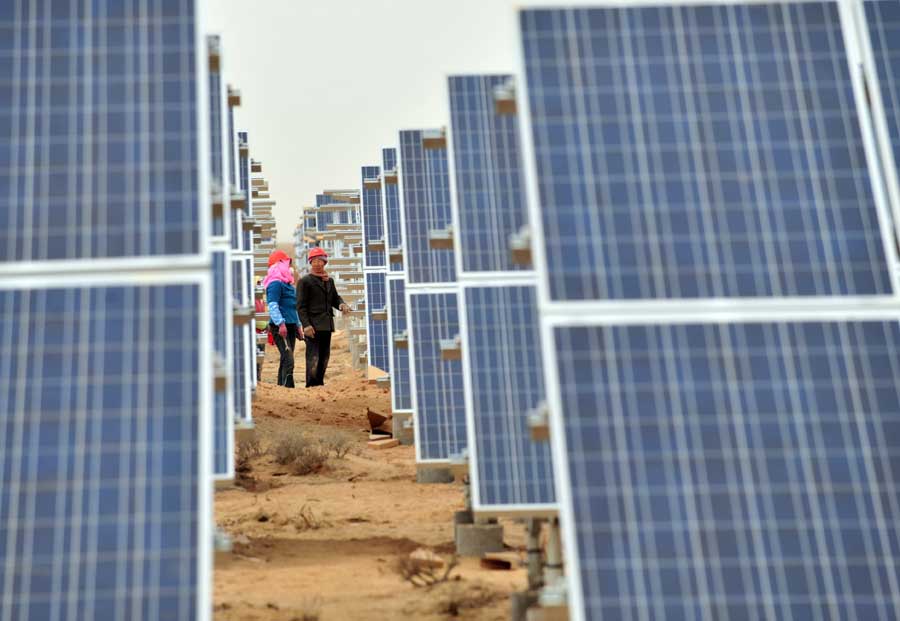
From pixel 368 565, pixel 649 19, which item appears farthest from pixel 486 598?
pixel 649 19

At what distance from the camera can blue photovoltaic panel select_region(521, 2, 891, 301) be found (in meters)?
6.80

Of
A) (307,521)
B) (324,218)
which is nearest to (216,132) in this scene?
(307,521)

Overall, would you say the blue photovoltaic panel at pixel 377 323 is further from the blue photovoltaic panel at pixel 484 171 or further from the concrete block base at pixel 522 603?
the concrete block base at pixel 522 603

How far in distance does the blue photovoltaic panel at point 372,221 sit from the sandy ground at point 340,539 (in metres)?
4.21

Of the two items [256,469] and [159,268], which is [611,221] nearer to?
[159,268]

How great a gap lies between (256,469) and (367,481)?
2.34m

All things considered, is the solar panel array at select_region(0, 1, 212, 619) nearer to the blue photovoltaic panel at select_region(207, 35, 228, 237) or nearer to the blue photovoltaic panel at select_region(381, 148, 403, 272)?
the blue photovoltaic panel at select_region(207, 35, 228, 237)

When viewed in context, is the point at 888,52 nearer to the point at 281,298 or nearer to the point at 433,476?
the point at 433,476

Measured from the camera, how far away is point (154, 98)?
275 inches

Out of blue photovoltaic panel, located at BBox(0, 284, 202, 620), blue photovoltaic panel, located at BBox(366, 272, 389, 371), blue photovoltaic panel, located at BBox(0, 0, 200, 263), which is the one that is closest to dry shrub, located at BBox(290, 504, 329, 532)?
blue photovoltaic panel, located at BBox(0, 0, 200, 263)

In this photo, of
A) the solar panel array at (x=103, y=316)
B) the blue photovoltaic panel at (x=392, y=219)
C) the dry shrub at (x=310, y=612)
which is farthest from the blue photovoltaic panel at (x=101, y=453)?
the blue photovoltaic panel at (x=392, y=219)

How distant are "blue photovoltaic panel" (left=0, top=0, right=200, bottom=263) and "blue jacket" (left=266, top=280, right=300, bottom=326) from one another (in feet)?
60.7

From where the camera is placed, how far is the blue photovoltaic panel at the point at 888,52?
29.8ft

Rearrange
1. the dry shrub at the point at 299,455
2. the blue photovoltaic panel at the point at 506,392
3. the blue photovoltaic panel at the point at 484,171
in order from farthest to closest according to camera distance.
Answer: the dry shrub at the point at 299,455
the blue photovoltaic panel at the point at 484,171
the blue photovoltaic panel at the point at 506,392
